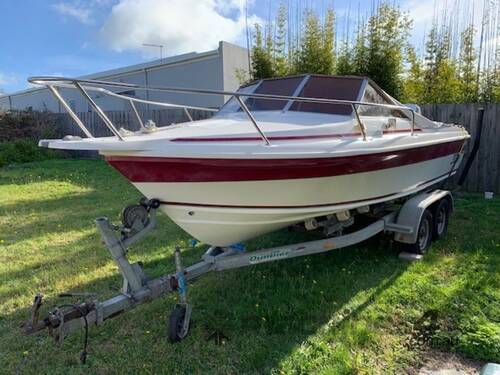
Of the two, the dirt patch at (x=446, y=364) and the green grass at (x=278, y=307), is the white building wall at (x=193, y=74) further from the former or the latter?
the dirt patch at (x=446, y=364)

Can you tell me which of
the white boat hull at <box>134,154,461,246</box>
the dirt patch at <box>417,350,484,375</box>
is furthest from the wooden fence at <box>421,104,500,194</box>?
the dirt patch at <box>417,350,484,375</box>

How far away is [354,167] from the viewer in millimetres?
2926

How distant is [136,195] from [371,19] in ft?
17.3

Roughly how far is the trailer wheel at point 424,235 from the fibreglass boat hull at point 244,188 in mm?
1067

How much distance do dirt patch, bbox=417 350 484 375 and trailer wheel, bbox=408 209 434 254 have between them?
1.49 m

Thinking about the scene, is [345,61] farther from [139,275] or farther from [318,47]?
[139,275]

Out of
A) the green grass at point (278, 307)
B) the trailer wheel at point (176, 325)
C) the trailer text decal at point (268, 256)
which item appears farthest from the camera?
the trailer text decal at point (268, 256)

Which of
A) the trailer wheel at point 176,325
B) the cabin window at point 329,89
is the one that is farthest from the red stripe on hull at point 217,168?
the cabin window at point 329,89

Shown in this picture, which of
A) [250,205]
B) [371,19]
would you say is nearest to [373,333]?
[250,205]

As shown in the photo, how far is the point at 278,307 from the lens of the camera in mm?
2877

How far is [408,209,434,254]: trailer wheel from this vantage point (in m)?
3.80

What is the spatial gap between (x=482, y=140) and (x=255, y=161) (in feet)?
17.8

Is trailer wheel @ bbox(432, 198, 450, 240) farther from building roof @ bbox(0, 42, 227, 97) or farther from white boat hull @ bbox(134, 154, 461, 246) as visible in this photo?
building roof @ bbox(0, 42, 227, 97)

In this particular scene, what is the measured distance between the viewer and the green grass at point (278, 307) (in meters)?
2.36
